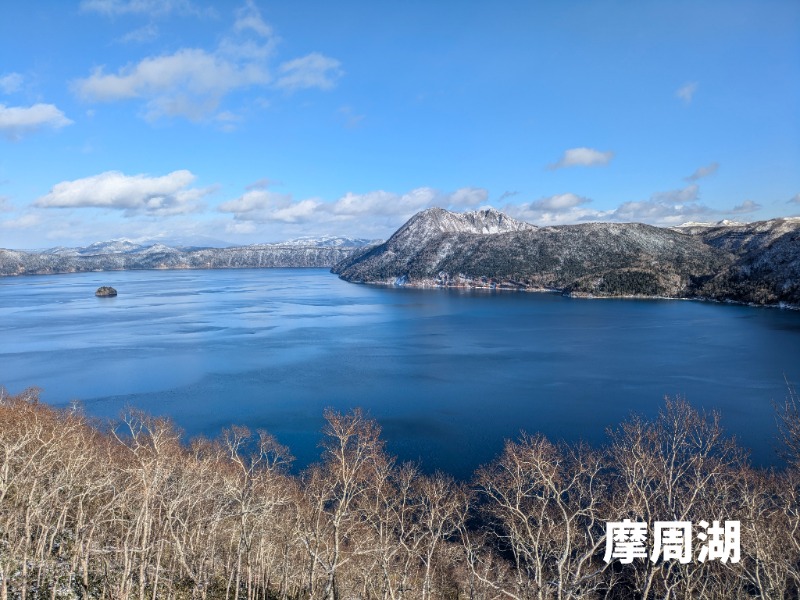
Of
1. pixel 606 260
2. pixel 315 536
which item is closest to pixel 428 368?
pixel 315 536

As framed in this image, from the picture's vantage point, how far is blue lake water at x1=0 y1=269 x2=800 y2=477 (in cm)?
2669

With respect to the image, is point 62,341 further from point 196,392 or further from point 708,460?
point 708,460

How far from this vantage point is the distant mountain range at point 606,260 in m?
77.6

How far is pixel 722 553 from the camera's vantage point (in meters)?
10.6

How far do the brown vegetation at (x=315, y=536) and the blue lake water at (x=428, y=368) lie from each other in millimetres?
6832

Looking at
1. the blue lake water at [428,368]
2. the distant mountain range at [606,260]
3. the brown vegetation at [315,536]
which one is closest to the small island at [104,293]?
the blue lake water at [428,368]

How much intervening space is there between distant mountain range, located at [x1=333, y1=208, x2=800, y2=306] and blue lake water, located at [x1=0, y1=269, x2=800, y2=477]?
35.1 ft

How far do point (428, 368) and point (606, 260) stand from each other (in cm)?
8330

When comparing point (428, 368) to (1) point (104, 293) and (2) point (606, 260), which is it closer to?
(2) point (606, 260)

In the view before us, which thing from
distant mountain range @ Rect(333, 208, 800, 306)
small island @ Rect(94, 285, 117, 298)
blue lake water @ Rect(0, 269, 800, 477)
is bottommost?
blue lake water @ Rect(0, 269, 800, 477)

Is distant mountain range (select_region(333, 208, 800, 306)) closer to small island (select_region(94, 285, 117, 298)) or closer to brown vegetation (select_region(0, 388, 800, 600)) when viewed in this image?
small island (select_region(94, 285, 117, 298))

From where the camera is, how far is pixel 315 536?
39.2 ft

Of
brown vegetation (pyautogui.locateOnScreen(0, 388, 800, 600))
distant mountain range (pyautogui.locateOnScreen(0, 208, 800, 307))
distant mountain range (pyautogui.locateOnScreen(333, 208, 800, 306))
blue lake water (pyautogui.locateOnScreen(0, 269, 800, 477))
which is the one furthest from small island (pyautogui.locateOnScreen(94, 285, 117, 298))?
brown vegetation (pyautogui.locateOnScreen(0, 388, 800, 600))

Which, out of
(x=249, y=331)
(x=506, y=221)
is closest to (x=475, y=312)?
(x=249, y=331)
